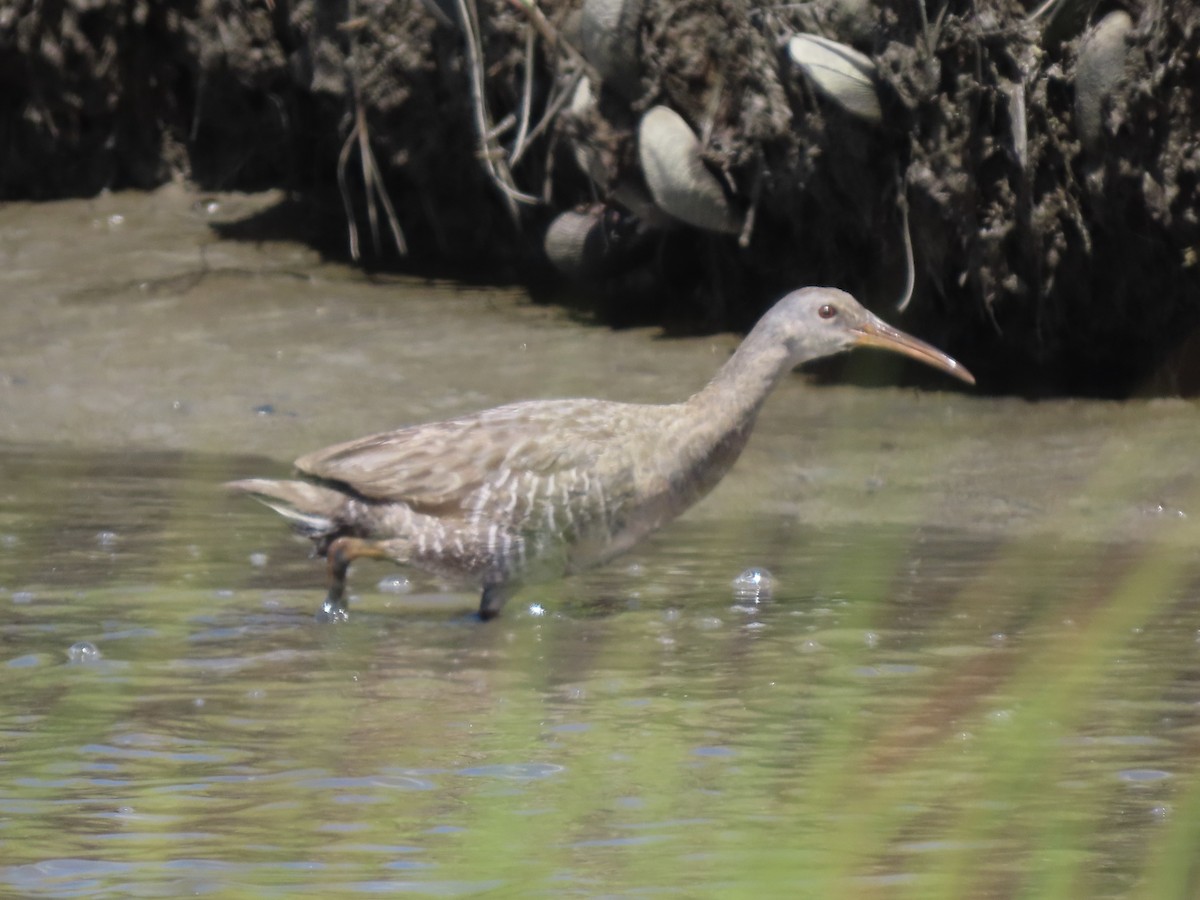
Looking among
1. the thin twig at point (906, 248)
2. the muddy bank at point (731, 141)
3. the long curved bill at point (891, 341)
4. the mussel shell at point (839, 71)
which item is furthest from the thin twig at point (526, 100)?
the long curved bill at point (891, 341)

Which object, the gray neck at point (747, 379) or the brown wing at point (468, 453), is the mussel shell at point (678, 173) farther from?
the brown wing at point (468, 453)

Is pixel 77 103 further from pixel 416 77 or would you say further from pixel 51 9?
pixel 416 77

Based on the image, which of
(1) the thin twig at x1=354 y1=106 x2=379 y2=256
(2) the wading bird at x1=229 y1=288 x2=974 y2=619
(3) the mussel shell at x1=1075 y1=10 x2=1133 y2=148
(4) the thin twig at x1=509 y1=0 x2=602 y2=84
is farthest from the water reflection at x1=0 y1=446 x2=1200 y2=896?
(1) the thin twig at x1=354 y1=106 x2=379 y2=256

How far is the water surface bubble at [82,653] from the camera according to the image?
19.0 feet

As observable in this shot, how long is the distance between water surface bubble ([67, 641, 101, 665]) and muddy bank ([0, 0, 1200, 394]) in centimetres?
415

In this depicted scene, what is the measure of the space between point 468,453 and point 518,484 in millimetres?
248

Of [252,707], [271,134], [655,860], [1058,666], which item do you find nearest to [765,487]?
[1058,666]

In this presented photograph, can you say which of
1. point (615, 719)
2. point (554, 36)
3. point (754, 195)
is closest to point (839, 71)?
point (754, 195)

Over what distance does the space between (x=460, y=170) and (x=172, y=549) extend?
467cm

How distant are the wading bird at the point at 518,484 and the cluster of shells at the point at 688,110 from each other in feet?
7.08

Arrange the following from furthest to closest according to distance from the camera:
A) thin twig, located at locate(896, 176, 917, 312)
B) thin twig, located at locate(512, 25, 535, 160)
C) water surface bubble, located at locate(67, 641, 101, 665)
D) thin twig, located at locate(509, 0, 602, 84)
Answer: thin twig, located at locate(509, 0, 602, 84) → thin twig, located at locate(512, 25, 535, 160) → thin twig, located at locate(896, 176, 917, 312) → water surface bubble, located at locate(67, 641, 101, 665)

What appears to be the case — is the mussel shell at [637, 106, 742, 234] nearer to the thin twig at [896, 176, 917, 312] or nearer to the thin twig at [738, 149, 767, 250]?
the thin twig at [738, 149, 767, 250]

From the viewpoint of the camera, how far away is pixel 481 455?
6754 millimetres

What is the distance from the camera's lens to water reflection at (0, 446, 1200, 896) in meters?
3.92
